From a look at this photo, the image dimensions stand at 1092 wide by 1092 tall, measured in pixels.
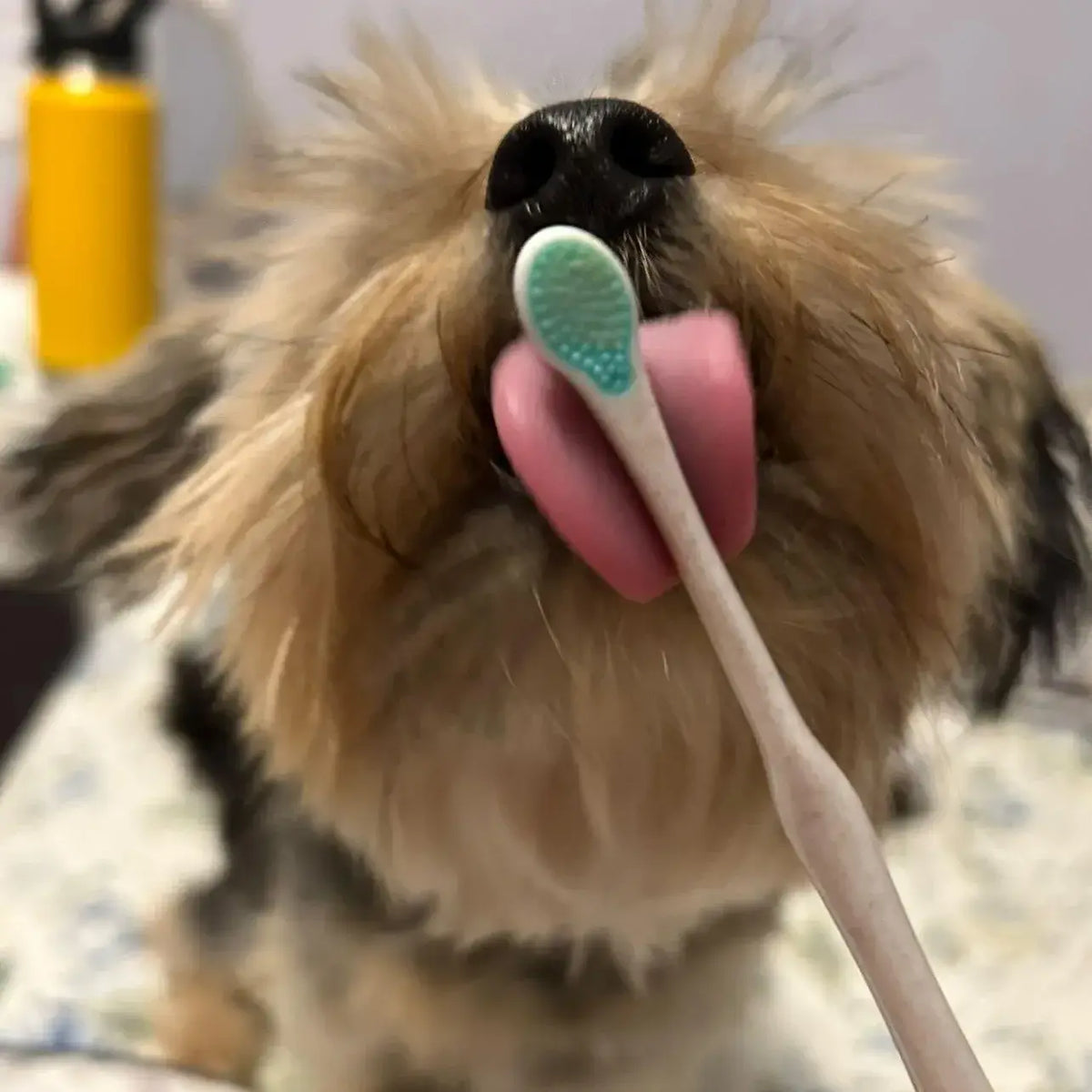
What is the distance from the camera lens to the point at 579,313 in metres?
0.39

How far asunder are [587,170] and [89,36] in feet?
3.79

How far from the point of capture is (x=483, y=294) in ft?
1.53

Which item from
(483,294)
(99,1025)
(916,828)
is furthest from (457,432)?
(916,828)

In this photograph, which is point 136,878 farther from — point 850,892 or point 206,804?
point 850,892

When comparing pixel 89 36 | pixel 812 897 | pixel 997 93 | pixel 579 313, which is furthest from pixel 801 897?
pixel 89 36

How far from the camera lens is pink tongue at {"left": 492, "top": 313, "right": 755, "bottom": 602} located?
417 millimetres

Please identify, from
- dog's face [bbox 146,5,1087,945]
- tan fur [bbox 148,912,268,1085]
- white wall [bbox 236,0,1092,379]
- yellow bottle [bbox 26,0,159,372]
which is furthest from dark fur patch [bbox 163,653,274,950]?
white wall [bbox 236,0,1092,379]

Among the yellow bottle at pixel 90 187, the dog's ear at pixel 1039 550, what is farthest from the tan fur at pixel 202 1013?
the yellow bottle at pixel 90 187

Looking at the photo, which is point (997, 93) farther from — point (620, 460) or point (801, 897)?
point (620, 460)

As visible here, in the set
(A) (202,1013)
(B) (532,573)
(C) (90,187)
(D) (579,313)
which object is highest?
(D) (579,313)

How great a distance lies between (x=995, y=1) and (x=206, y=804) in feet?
3.72

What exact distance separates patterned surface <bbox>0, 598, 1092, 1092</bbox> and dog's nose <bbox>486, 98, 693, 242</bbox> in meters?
0.36

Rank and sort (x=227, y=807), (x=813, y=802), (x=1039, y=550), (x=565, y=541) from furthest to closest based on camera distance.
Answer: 1. (x=227, y=807)
2. (x=1039, y=550)
3. (x=565, y=541)
4. (x=813, y=802)

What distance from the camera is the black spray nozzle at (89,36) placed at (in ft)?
4.71
